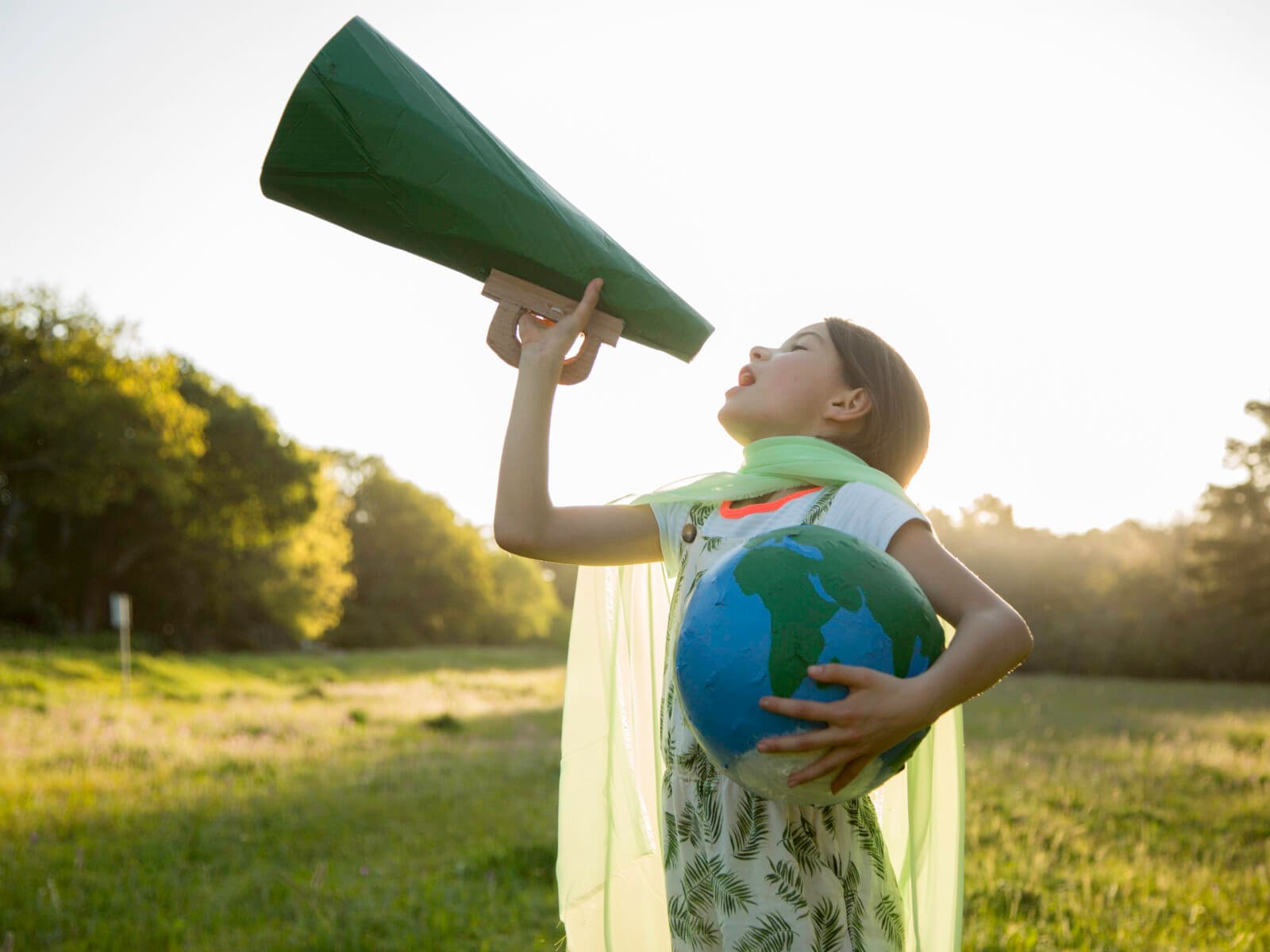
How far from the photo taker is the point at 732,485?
2.47 meters

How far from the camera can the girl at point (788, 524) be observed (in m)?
1.81

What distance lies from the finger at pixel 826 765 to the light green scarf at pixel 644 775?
743 millimetres

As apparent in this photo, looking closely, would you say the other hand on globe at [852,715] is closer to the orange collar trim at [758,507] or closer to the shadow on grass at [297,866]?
the orange collar trim at [758,507]

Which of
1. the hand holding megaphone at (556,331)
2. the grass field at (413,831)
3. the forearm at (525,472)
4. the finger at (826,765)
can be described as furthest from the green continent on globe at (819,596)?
the grass field at (413,831)

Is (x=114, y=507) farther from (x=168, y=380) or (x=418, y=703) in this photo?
(x=418, y=703)

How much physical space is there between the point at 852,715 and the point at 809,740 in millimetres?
93

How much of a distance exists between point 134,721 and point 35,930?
9.16m

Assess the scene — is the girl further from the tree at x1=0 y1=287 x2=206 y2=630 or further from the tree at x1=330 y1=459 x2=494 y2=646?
the tree at x1=330 y1=459 x2=494 y2=646

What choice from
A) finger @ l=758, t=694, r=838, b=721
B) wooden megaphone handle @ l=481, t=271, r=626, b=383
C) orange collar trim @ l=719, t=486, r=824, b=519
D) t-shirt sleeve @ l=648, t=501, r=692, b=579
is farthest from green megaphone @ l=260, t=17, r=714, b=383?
finger @ l=758, t=694, r=838, b=721

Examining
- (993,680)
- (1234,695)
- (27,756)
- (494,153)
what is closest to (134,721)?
(27,756)

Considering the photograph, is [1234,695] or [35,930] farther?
[1234,695]

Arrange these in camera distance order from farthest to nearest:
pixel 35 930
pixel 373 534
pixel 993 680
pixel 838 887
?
1. pixel 373 534
2. pixel 35 930
3. pixel 838 887
4. pixel 993 680

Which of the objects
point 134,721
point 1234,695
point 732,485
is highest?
point 732,485

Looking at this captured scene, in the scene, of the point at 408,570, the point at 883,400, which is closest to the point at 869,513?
the point at 883,400
